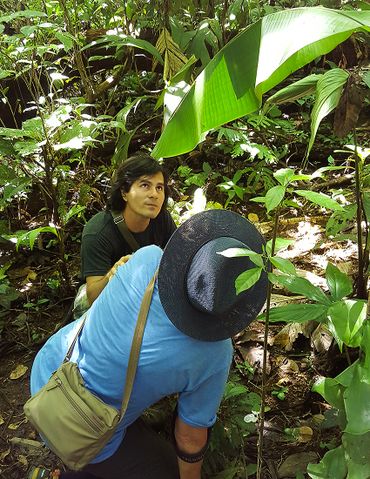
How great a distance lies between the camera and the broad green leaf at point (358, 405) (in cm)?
131

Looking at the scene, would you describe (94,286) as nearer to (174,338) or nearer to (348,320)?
(174,338)

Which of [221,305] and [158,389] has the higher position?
[221,305]

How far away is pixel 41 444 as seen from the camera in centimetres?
253

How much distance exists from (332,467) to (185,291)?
0.76 m

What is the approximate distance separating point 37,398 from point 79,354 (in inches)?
7.7

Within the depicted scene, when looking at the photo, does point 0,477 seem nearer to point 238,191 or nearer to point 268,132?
point 238,191

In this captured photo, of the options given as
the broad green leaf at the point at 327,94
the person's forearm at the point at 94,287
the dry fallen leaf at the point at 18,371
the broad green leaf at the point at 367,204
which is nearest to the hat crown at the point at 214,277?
the broad green leaf at the point at 327,94

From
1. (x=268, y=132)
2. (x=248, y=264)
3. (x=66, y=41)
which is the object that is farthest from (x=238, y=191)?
(x=248, y=264)

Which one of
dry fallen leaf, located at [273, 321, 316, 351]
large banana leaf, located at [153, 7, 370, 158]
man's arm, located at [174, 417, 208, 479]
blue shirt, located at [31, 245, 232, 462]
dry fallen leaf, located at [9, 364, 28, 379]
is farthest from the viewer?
dry fallen leaf, located at [9, 364, 28, 379]

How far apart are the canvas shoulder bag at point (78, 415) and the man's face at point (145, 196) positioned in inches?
40.4

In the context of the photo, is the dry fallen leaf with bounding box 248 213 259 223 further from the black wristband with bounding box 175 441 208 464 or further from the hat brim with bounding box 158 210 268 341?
the hat brim with bounding box 158 210 268 341

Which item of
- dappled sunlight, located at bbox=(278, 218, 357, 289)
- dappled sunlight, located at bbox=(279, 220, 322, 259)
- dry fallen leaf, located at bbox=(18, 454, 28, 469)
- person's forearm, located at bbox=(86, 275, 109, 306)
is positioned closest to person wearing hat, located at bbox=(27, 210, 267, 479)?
person's forearm, located at bbox=(86, 275, 109, 306)

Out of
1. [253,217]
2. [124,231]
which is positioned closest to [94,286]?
[124,231]

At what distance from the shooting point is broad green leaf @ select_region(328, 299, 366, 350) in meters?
1.50
